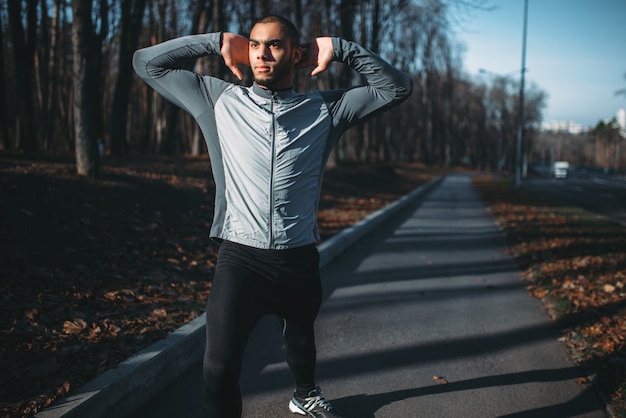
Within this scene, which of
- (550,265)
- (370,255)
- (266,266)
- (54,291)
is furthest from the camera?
(370,255)

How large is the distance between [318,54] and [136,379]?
2.30 metres

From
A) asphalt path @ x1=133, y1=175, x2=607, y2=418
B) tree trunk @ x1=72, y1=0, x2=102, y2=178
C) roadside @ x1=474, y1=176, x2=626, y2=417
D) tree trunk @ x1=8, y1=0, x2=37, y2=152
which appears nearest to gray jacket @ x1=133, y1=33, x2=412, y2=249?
asphalt path @ x1=133, y1=175, x2=607, y2=418

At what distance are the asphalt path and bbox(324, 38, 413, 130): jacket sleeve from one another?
1825mm

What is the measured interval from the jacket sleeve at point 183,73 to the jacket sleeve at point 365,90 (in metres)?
0.58

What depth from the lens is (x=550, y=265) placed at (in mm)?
8547

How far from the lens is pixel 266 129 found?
2.68m

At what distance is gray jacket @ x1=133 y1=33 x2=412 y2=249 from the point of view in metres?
2.65

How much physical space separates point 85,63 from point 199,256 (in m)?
4.34

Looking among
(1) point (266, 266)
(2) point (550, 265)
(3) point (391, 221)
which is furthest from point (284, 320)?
(3) point (391, 221)

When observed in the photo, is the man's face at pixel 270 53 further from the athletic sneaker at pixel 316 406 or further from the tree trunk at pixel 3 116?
the tree trunk at pixel 3 116

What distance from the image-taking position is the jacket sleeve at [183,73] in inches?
111

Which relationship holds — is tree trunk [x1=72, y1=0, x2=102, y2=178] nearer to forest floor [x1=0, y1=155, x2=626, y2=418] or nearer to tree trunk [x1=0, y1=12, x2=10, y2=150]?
forest floor [x1=0, y1=155, x2=626, y2=418]

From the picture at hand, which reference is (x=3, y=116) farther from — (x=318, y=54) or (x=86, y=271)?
(x=318, y=54)

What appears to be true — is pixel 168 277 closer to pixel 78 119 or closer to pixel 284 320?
pixel 284 320
